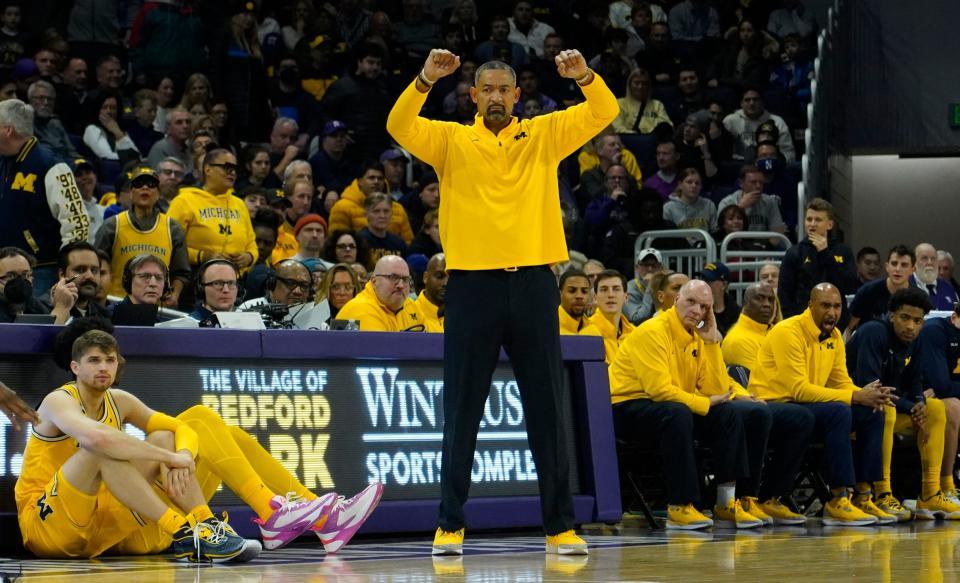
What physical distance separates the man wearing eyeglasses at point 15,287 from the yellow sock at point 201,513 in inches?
83.8

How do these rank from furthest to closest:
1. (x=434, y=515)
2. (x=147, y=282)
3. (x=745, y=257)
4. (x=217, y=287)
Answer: (x=745, y=257)
(x=217, y=287)
(x=147, y=282)
(x=434, y=515)

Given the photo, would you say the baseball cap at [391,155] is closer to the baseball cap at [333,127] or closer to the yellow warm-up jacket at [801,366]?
the baseball cap at [333,127]

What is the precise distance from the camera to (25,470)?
24.5 feet

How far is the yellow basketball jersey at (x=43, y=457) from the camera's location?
741 centimetres

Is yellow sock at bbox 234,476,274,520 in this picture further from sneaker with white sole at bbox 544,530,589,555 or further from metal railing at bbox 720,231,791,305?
metal railing at bbox 720,231,791,305

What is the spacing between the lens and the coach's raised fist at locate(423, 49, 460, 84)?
7020mm

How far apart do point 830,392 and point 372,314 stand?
3280mm

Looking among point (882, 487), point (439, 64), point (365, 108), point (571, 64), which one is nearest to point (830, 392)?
point (882, 487)

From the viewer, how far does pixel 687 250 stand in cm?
1475

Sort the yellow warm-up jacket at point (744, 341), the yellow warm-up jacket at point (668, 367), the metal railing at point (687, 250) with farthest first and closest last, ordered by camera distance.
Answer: the metal railing at point (687, 250) → the yellow warm-up jacket at point (744, 341) → the yellow warm-up jacket at point (668, 367)

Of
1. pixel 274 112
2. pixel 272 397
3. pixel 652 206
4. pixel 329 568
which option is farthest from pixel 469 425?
pixel 274 112

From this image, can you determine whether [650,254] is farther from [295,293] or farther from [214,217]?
[295,293]

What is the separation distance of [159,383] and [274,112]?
32.6ft

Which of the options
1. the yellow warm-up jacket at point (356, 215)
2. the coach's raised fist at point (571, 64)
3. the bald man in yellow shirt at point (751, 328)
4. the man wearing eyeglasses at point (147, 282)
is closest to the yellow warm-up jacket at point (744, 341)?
the bald man in yellow shirt at point (751, 328)
